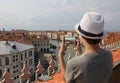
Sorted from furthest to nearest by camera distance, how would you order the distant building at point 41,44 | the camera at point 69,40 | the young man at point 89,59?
the distant building at point 41,44 → the camera at point 69,40 → the young man at point 89,59

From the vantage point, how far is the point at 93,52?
2072 millimetres

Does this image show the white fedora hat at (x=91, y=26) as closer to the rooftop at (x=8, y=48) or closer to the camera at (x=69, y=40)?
the camera at (x=69, y=40)

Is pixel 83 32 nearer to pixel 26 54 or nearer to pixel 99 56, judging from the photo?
pixel 99 56

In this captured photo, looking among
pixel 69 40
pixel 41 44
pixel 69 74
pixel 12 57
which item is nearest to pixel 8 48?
pixel 12 57

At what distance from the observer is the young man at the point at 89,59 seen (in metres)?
2.02

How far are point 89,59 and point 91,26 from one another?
272mm

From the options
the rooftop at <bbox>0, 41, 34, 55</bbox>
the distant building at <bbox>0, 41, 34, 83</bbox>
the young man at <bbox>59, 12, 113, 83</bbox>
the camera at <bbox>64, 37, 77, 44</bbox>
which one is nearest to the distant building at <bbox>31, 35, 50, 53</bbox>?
the distant building at <bbox>0, 41, 34, 83</bbox>

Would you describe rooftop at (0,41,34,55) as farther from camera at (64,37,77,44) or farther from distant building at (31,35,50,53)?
camera at (64,37,77,44)

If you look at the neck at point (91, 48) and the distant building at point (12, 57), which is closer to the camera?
the neck at point (91, 48)

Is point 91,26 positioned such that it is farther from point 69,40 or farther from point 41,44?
point 41,44

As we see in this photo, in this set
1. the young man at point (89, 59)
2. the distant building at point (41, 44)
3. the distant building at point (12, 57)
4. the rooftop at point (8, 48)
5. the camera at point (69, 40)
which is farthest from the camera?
the distant building at point (41, 44)

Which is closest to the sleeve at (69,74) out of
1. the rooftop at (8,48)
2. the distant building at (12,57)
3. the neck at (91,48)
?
the neck at (91,48)

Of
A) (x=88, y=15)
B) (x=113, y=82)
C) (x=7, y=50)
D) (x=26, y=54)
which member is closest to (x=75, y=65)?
(x=88, y=15)

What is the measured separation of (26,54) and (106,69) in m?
33.5
